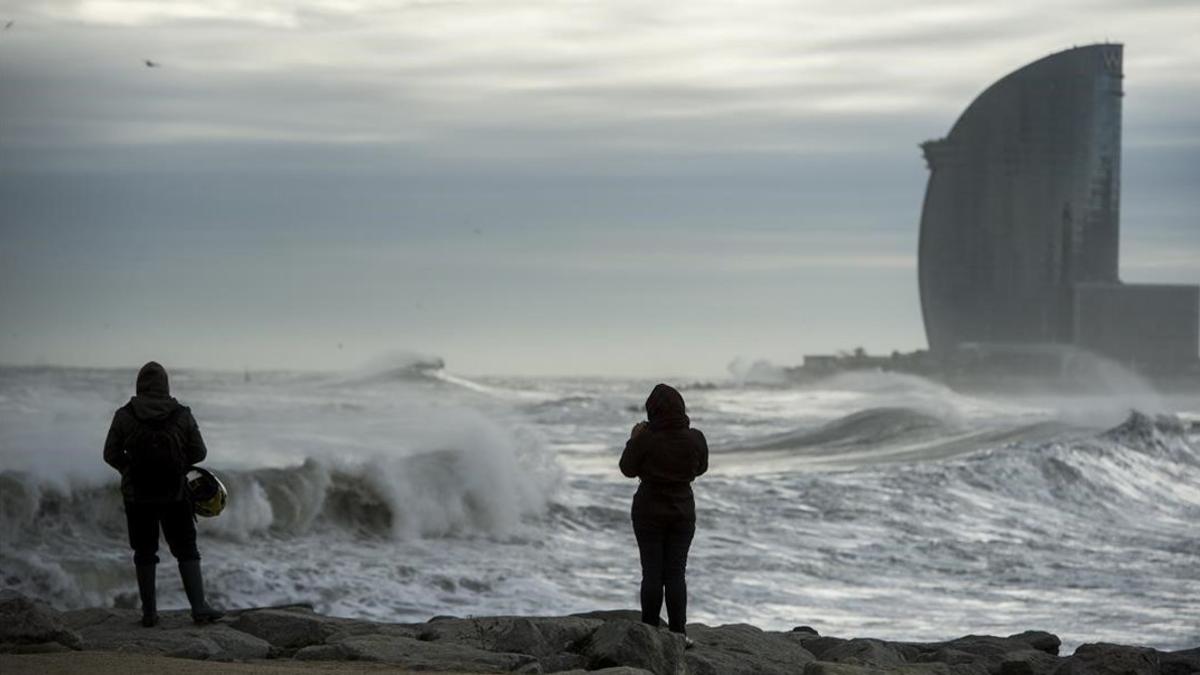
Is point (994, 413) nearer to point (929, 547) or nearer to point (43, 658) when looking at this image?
point (929, 547)

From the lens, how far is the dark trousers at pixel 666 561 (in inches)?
368

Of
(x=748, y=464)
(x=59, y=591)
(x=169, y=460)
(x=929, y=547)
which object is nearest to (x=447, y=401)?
(x=748, y=464)

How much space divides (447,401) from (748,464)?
86.1ft

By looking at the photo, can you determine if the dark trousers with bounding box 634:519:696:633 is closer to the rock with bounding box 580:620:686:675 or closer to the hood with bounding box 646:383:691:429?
the hood with bounding box 646:383:691:429

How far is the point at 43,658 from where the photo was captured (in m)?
8.32

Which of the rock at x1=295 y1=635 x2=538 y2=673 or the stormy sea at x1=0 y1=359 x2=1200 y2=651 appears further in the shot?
the stormy sea at x1=0 y1=359 x2=1200 y2=651

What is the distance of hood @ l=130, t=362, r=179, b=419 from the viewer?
9.34 metres

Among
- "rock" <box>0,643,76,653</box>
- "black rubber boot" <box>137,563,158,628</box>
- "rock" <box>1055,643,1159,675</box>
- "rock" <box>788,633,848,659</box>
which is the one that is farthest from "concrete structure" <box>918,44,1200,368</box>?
"rock" <box>0,643,76,653</box>

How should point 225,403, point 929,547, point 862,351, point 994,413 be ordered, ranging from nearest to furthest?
point 929,547 < point 225,403 < point 994,413 < point 862,351

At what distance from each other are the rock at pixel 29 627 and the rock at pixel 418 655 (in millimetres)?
1088

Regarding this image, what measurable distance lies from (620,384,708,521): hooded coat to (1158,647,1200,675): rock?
9.90 ft

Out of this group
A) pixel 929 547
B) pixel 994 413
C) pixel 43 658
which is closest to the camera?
pixel 43 658

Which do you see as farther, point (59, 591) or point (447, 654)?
point (59, 591)

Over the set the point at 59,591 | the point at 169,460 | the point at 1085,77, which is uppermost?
the point at 1085,77
